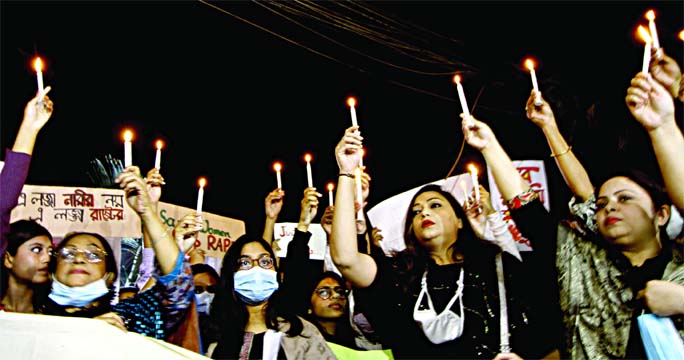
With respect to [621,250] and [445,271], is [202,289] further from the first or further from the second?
[621,250]

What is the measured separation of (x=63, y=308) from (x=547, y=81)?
430 centimetres

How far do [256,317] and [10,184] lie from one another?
150 centimetres

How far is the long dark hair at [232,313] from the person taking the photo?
3.78 meters

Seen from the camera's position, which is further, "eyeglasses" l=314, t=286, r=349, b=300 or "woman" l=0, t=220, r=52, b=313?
"eyeglasses" l=314, t=286, r=349, b=300

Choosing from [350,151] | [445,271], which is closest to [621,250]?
[445,271]

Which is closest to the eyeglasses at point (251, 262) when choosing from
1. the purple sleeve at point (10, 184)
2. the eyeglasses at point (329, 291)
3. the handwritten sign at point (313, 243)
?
the eyeglasses at point (329, 291)

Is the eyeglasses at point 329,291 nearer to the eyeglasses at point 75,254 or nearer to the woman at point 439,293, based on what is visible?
the woman at point 439,293

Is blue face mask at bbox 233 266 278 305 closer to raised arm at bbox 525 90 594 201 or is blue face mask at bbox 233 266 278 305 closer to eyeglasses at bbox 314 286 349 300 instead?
eyeglasses at bbox 314 286 349 300

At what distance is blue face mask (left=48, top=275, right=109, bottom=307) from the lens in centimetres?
343

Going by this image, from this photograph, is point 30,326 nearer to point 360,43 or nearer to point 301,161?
point 360,43

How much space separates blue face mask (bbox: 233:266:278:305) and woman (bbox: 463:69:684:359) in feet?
4.70

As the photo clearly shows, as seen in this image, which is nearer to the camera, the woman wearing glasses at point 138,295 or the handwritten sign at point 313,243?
the woman wearing glasses at point 138,295

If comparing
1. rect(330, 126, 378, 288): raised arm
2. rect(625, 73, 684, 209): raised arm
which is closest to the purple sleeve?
rect(330, 126, 378, 288): raised arm

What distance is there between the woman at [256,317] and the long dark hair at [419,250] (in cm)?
64
